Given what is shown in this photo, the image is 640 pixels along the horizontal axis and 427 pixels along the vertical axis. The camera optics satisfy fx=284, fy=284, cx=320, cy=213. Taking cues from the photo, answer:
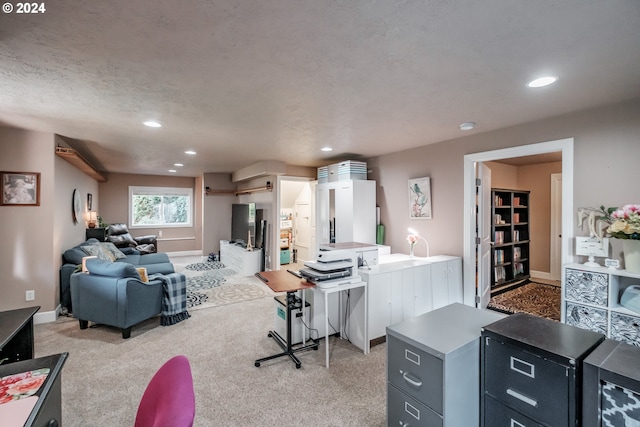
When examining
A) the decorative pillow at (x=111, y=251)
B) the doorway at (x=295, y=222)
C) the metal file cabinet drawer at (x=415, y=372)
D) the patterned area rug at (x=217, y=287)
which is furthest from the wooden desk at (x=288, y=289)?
the decorative pillow at (x=111, y=251)

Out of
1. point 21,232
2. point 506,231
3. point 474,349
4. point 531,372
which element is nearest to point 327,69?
point 474,349

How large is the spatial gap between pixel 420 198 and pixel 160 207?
769cm

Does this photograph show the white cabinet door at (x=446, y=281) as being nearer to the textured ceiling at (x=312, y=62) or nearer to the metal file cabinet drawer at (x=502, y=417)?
the textured ceiling at (x=312, y=62)

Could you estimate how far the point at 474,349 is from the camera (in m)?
1.50

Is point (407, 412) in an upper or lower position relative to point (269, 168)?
lower

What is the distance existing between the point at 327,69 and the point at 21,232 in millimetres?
4183

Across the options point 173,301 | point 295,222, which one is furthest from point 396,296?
point 295,222

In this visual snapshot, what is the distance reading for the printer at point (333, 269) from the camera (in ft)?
8.64

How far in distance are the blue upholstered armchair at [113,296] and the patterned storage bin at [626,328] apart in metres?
4.59

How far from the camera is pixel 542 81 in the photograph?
209cm

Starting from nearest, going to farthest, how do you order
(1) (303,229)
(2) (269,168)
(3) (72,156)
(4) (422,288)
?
(4) (422,288) → (3) (72,156) → (2) (269,168) → (1) (303,229)

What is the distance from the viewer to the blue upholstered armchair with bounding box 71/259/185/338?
10.4 feet

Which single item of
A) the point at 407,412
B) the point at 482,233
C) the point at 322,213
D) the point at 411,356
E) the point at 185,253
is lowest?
the point at 185,253

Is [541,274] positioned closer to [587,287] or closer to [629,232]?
[587,287]
